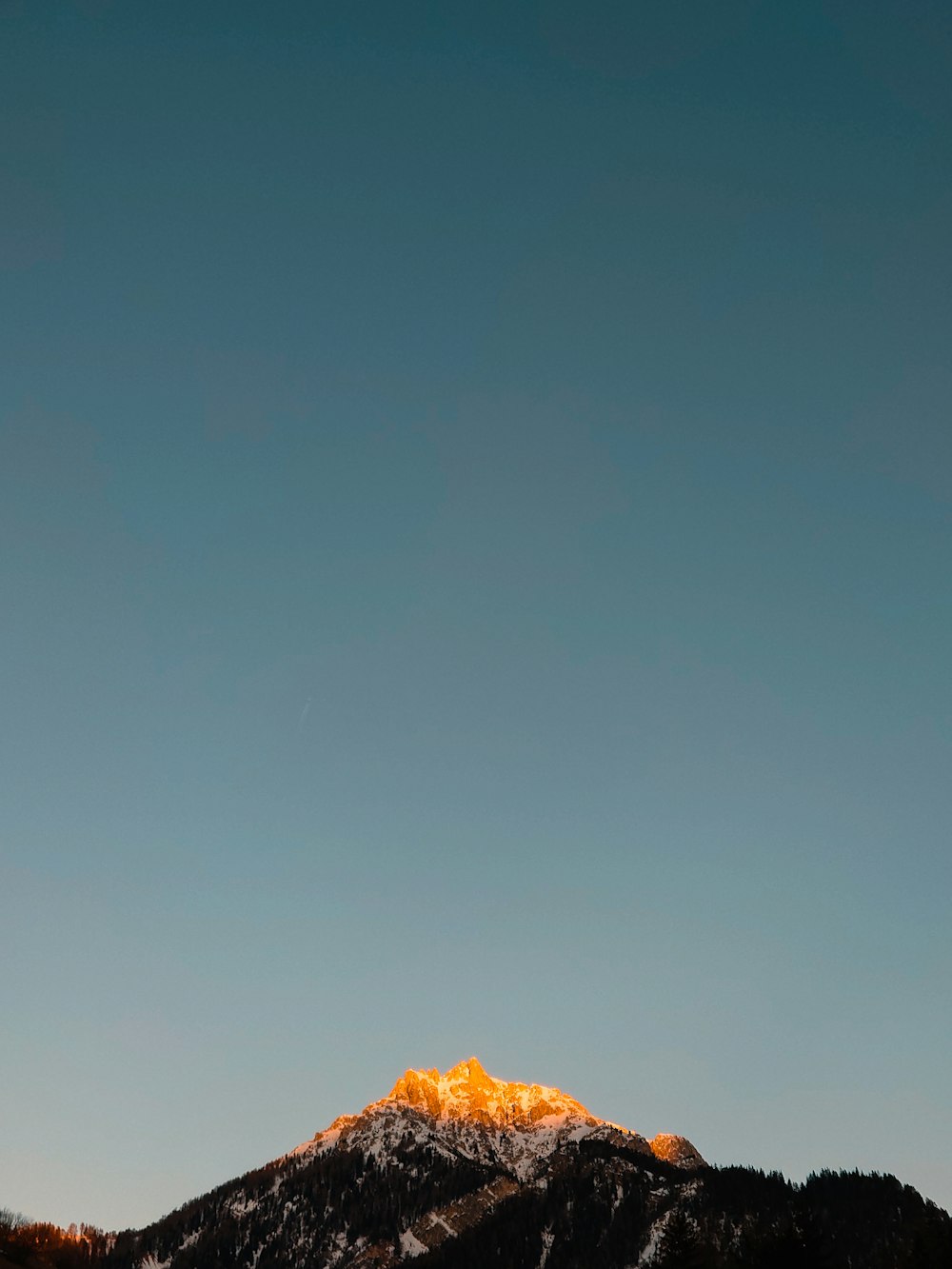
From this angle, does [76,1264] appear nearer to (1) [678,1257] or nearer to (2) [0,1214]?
(2) [0,1214]

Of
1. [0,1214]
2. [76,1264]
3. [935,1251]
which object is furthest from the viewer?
[0,1214]

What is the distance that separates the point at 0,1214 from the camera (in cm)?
15700

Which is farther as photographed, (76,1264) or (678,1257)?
(678,1257)

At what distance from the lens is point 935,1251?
469ft

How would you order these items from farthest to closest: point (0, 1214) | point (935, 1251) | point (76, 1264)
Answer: point (0, 1214), point (935, 1251), point (76, 1264)

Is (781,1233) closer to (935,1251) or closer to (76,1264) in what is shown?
(935,1251)

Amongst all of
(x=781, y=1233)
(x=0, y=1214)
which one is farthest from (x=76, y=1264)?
(x=781, y=1233)

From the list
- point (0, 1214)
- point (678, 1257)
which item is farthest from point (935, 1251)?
point (0, 1214)

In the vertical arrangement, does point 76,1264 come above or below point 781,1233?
Result: below

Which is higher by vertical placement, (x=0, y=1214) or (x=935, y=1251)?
(x=935, y=1251)

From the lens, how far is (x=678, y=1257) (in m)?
150

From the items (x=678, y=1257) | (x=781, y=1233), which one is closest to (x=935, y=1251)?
(x=781, y=1233)

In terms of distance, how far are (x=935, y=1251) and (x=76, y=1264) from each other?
339ft

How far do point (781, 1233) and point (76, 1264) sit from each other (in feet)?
280
